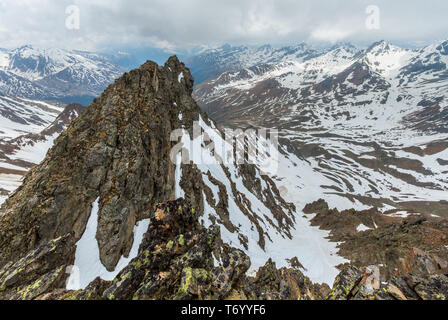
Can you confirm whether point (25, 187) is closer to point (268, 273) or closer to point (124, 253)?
point (124, 253)

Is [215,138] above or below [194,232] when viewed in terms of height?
above

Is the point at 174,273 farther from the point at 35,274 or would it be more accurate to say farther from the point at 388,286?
the point at 388,286

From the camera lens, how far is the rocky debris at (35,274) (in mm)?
10383

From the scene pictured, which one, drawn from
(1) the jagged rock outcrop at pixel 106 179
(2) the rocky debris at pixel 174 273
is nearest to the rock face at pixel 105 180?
(1) the jagged rock outcrop at pixel 106 179

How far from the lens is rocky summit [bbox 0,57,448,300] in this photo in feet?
33.1

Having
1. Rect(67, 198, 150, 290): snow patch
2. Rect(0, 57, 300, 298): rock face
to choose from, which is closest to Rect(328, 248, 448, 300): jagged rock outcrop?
Rect(0, 57, 300, 298): rock face

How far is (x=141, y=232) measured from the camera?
2338 cm

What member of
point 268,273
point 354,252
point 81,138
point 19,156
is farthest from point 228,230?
point 19,156

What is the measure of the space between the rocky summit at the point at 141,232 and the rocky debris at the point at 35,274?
0.19ft

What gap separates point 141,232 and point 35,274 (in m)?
11.5

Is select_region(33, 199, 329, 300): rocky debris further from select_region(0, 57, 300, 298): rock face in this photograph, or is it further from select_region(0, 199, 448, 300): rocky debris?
select_region(0, 57, 300, 298): rock face
